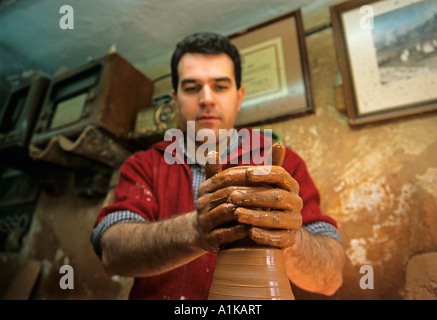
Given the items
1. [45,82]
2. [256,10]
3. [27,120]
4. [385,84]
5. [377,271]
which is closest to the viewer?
[377,271]

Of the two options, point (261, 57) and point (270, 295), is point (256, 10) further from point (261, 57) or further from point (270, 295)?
point (270, 295)

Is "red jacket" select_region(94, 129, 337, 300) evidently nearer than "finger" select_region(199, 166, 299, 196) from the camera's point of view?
No

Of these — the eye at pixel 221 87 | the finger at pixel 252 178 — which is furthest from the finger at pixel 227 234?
the eye at pixel 221 87

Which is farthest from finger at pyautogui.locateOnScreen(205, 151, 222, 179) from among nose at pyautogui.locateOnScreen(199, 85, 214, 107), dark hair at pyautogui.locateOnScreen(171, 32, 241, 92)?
dark hair at pyautogui.locateOnScreen(171, 32, 241, 92)

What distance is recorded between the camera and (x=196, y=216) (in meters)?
0.86

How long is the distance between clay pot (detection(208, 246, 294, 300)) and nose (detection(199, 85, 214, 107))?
3.07ft

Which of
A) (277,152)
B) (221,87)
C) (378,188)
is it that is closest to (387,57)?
(378,188)

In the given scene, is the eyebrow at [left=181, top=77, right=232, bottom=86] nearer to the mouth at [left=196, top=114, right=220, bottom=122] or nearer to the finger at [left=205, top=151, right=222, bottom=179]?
the mouth at [left=196, top=114, right=220, bottom=122]

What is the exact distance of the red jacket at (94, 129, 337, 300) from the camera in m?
1.23

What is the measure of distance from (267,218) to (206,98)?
3.09ft

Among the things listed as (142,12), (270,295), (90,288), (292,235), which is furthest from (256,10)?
(90,288)

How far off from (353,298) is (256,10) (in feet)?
7.75

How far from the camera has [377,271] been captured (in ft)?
4.54

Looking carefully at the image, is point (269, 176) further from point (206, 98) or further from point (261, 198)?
point (206, 98)
